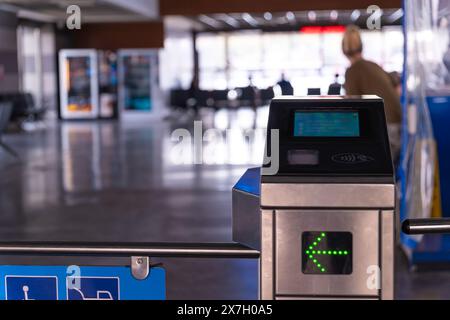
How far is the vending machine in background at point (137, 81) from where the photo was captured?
2323 cm

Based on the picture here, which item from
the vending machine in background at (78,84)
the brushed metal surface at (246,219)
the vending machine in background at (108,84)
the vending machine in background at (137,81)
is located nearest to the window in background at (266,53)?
the vending machine in background at (137,81)

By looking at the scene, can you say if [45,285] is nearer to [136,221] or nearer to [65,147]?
[136,221]

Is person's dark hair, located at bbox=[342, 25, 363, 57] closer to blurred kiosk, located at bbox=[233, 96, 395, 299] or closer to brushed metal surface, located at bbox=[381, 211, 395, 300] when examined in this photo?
blurred kiosk, located at bbox=[233, 96, 395, 299]

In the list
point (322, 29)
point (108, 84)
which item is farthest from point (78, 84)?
point (322, 29)

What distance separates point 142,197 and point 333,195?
683 cm

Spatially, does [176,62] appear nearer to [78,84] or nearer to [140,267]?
[78,84]

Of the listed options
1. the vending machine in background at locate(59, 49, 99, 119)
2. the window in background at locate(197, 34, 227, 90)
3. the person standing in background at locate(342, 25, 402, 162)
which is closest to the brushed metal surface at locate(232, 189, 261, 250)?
the person standing in background at locate(342, 25, 402, 162)

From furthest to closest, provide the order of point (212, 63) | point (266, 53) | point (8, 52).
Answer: point (212, 63)
point (266, 53)
point (8, 52)

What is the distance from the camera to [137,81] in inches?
928

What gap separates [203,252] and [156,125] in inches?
735

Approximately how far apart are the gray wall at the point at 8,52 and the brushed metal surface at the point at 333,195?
1587 cm

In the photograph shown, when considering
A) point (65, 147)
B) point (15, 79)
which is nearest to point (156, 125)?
point (15, 79)

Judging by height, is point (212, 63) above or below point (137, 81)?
above

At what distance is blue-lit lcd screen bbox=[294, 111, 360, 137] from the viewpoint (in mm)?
1990
